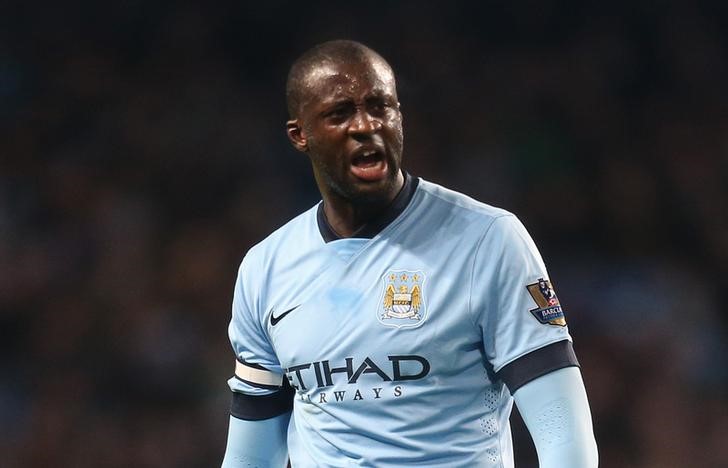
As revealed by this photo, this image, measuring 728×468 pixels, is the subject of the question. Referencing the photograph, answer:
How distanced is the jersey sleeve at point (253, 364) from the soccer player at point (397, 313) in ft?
0.18

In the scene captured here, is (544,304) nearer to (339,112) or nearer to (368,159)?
(368,159)

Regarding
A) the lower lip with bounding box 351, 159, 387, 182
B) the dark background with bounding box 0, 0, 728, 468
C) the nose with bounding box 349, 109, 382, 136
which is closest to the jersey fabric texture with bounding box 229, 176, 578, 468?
the lower lip with bounding box 351, 159, 387, 182

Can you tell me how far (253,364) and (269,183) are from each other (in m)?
3.36

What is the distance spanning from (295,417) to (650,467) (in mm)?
2913

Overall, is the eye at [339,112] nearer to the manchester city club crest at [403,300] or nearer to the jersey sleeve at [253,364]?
the manchester city club crest at [403,300]

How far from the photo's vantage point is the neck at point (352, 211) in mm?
2764

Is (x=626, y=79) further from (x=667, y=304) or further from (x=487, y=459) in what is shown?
(x=487, y=459)

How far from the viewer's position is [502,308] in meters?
2.52

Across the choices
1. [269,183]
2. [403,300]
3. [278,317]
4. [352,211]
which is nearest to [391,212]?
[352,211]

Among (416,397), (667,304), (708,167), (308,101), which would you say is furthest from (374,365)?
(708,167)

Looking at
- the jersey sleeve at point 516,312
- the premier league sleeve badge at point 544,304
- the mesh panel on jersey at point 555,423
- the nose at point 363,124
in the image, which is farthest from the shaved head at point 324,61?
the mesh panel on jersey at point 555,423

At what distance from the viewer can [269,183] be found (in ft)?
20.7

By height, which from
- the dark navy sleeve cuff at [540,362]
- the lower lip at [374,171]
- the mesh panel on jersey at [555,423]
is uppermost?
the lower lip at [374,171]

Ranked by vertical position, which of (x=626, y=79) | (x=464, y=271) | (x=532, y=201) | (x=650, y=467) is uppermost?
(x=626, y=79)
